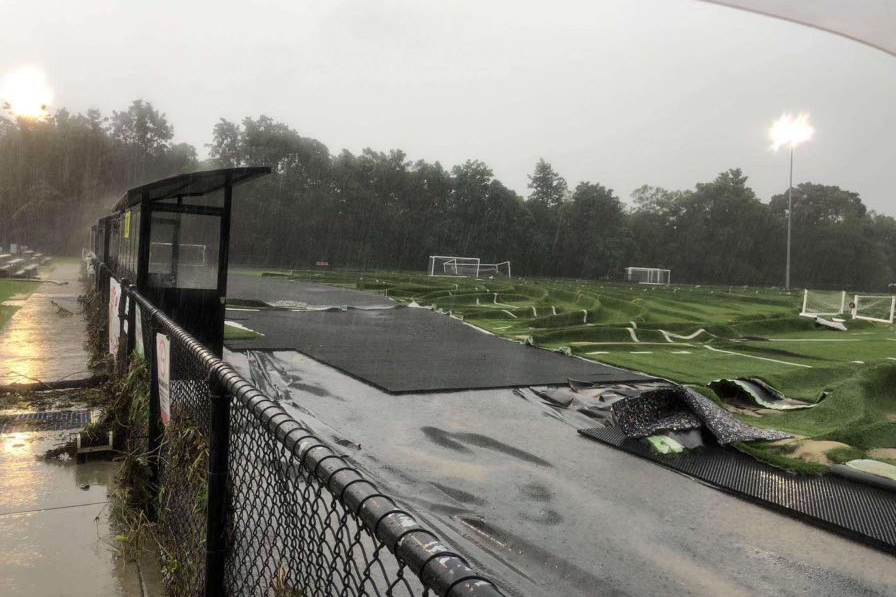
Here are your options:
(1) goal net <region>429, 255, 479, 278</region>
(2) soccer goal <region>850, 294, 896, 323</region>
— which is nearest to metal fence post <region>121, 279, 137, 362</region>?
(2) soccer goal <region>850, 294, 896, 323</region>

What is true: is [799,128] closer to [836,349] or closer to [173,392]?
[836,349]

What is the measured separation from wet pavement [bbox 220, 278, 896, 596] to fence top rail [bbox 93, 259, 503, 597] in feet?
5.18

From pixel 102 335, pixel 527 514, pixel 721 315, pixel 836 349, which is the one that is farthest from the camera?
pixel 721 315

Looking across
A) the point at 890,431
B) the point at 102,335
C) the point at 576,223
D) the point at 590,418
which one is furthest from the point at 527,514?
the point at 576,223

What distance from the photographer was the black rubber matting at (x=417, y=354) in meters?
6.92

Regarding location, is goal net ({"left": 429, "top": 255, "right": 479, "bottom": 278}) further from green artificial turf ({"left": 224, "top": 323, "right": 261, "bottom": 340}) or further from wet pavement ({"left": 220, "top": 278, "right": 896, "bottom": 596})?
wet pavement ({"left": 220, "top": 278, "right": 896, "bottom": 596})

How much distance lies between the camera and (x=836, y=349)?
11477mm

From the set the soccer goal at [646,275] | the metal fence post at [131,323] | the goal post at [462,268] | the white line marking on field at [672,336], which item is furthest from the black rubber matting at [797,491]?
the soccer goal at [646,275]

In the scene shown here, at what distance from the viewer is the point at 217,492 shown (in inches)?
74.9

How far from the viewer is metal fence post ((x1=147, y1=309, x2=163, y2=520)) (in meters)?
2.99

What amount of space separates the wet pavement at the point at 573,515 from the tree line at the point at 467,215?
105ft

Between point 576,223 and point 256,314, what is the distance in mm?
39382

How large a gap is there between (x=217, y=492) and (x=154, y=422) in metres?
1.41

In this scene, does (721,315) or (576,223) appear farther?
(576,223)
